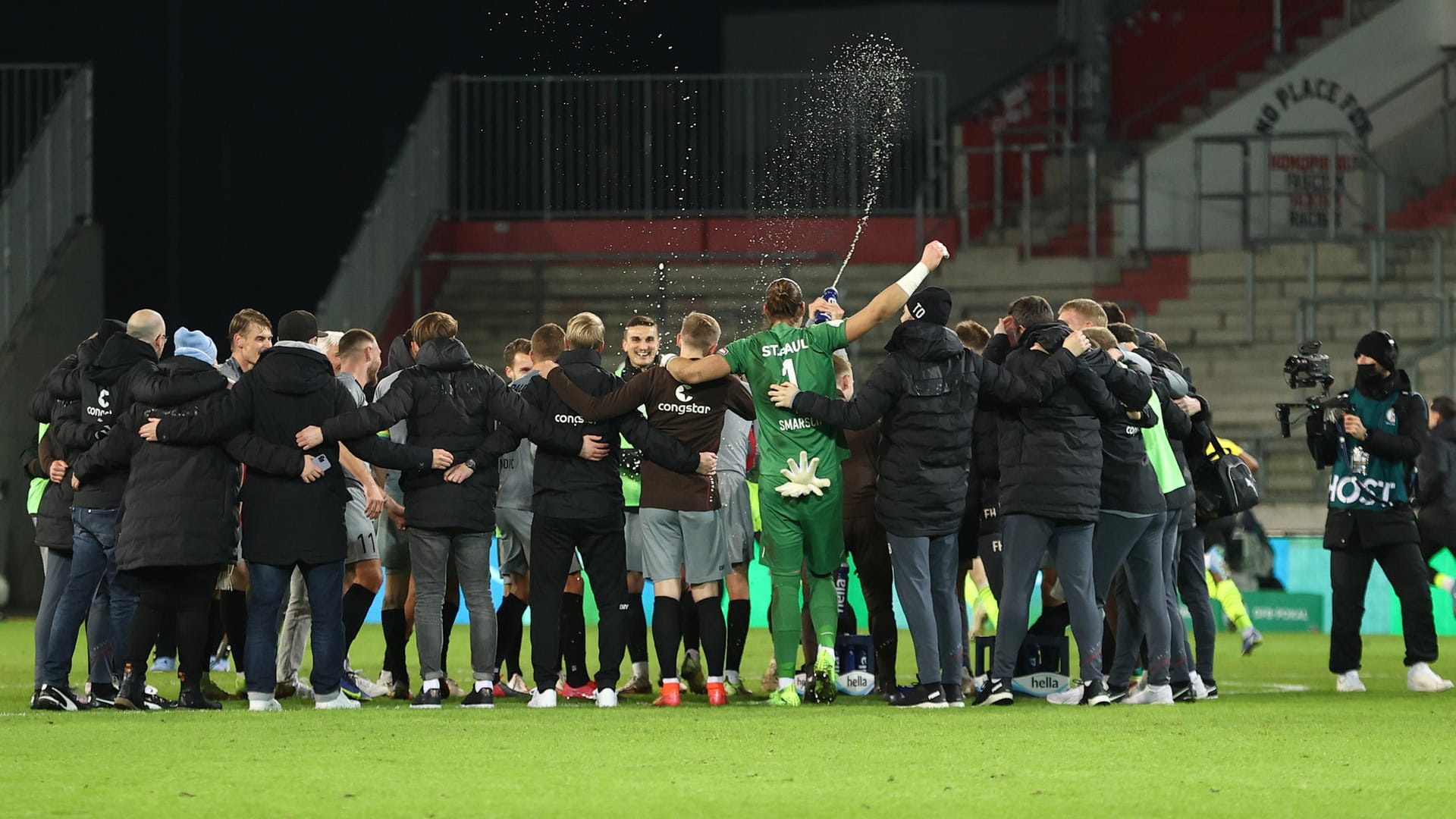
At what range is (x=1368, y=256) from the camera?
72.2ft

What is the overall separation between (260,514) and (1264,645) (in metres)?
8.67

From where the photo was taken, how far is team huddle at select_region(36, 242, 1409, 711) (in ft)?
30.5

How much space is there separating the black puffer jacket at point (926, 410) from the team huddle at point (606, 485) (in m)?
0.01

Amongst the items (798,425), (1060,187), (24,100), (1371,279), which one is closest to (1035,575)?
(798,425)

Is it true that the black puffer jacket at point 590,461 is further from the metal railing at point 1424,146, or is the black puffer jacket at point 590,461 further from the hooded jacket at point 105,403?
Answer: the metal railing at point 1424,146

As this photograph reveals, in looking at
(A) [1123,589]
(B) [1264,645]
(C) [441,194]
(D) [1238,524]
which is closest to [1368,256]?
(D) [1238,524]

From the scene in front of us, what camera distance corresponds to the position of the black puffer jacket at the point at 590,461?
963cm

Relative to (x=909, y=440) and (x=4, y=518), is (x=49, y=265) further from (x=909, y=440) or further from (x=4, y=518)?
(x=909, y=440)

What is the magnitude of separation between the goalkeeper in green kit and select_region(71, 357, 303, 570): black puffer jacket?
2.00 m

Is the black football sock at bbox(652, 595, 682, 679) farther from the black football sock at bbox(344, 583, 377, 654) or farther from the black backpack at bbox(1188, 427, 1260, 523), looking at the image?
the black backpack at bbox(1188, 427, 1260, 523)

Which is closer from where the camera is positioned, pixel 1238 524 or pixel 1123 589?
pixel 1123 589

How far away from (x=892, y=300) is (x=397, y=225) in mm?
13327

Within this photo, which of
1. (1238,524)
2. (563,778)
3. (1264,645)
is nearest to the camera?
(563,778)

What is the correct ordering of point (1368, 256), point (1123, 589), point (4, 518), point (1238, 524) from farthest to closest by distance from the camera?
point (1368, 256)
point (4, 518)
point (1238, 524)
point (1123, 589)
